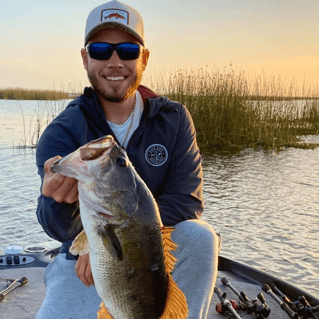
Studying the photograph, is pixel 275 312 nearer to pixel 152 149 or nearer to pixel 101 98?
pixel 152 149

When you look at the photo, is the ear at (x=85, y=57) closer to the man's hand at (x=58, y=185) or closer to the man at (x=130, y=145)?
the man at (x=130, y=145)

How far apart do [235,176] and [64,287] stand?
28.4 feet

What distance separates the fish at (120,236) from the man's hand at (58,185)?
0.13 m

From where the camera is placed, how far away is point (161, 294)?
218cm

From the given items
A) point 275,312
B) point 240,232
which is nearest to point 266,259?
point 240,232

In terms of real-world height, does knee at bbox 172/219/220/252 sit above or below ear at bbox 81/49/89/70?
below

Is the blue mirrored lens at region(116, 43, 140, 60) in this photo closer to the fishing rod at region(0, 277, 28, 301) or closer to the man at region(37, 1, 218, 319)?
the man at region(37, 1, 218, 319)

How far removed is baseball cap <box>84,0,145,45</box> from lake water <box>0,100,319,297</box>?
11.3ft

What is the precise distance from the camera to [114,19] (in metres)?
→ 3.19

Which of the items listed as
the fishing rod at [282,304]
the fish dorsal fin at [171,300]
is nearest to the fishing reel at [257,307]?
the fishing rod at [282,304]

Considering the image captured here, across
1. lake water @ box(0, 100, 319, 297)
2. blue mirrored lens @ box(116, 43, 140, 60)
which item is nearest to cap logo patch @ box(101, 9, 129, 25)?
blue mirrored lens @ box(116, 43, 140, 60)

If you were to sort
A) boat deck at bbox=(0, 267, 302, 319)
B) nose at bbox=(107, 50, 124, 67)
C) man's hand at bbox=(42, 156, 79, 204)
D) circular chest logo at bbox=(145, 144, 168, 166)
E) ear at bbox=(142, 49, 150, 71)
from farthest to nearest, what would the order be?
boat deck at bbox=(0, 267, 302, 319), ear at bbox=(142, 49, 150, 71), circular chest logo at bbox=(145, 144, 168, 166), nose at bbox=(107, 50, 124, 67), man's hand at bbox=(42, 156, 79, 204)

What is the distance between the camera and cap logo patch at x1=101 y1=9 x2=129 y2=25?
3195mm

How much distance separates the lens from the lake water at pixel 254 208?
20.2 ft
